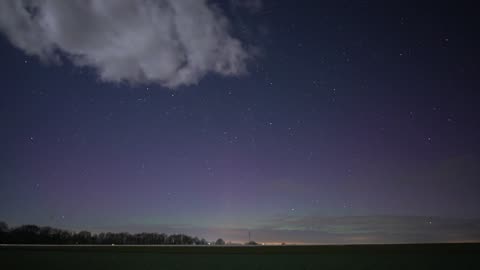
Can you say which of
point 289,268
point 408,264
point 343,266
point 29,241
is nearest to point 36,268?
point 289,268

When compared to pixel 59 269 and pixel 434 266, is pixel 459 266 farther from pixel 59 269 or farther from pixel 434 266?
pixel 59 269

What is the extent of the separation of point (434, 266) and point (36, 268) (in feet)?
56.4

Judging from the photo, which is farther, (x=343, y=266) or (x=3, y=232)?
(x=3, y=232)

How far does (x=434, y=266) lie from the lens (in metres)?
14.5

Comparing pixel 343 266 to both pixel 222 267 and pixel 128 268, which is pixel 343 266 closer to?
pixel 222 267

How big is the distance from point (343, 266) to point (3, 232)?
10326cm

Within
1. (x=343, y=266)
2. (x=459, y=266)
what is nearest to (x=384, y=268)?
(x=343, y=266)

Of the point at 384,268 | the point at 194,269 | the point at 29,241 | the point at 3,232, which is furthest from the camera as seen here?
the point at 3,232

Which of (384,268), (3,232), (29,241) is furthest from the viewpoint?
(3,232)

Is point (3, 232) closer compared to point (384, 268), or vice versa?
point (384, 268)

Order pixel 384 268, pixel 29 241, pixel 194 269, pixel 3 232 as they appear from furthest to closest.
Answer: pixel 3 232, pixel 29 241, pixel 194 269, pixel 384 268

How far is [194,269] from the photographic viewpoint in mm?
14906

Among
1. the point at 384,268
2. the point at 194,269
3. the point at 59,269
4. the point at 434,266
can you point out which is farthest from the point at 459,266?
the point at 59,269

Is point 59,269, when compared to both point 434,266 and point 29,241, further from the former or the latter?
point 29,241
